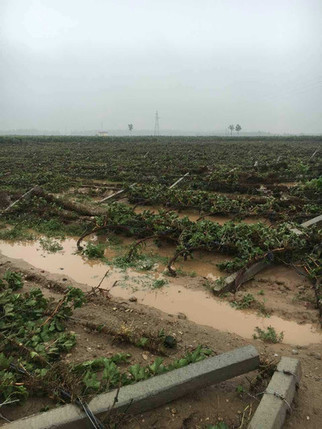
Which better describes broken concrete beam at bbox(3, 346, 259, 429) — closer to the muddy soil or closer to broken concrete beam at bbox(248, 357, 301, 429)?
the muddy soil

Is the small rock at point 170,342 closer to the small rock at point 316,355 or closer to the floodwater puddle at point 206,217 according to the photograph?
the small rock at point 316,355

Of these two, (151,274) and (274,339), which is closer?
(274,339)

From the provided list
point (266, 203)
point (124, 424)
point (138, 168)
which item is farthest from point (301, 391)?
point (138, 168)

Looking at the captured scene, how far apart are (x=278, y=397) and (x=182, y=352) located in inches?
44.2

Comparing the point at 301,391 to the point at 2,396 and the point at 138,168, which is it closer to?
the point at 2,396

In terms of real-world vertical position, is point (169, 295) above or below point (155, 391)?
below

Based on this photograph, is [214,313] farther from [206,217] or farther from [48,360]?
[206,217]

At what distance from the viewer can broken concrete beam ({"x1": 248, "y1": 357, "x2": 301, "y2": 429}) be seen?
97.0 inches

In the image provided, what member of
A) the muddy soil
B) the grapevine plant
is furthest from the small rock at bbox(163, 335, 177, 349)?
the grapevine plant

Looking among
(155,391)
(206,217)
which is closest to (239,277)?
(155,391)

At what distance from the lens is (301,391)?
A: 9.65ft

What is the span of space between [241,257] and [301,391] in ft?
9.36

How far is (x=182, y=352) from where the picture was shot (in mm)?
3492

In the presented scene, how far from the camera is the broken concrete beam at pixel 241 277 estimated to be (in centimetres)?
484
